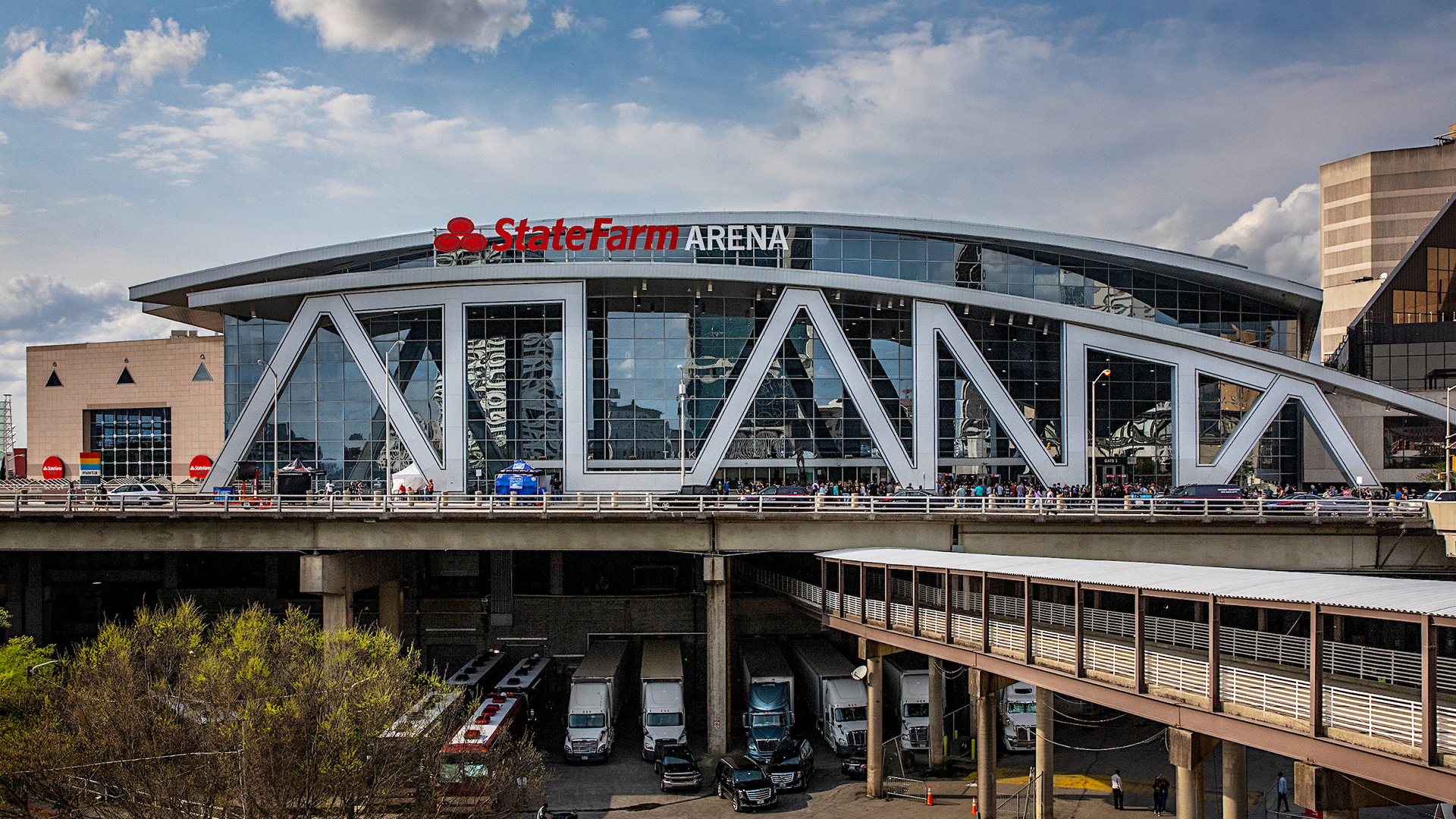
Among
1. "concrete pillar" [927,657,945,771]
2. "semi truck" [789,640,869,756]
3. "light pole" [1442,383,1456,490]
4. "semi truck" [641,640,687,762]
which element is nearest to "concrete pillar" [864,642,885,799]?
"semi truck" [789,640,869,756]

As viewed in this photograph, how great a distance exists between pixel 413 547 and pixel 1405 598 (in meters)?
36.2

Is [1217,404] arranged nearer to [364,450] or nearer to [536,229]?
[536,229]

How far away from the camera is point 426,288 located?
59.9m

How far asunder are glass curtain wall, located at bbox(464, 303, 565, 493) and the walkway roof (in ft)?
110

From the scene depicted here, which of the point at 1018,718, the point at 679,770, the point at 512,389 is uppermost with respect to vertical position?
the point at 512,389

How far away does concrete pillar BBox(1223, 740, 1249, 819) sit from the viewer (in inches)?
818

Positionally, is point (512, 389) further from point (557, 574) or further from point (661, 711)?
point (661, 711)

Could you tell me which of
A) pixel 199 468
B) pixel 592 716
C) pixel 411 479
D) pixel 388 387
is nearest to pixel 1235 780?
pixel 592 716

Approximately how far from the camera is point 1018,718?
36.8 metres

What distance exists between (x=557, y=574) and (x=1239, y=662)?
→ 38.8m

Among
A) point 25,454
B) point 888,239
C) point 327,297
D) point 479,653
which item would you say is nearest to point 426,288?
point 327,297

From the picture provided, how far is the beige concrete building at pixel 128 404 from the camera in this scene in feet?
242

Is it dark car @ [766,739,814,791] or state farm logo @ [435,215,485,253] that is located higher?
state farm logo @ [435,215,485,253]

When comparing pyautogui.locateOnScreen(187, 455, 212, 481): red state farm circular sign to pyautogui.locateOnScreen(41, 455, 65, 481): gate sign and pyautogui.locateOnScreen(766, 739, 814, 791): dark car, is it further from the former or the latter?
pyautogui.locateOnScreen(766, 739, 814, 791): dark car
